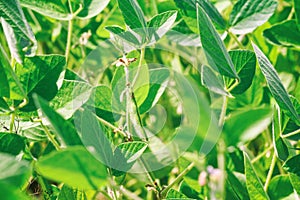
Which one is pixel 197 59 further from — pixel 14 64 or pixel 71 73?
pixel 14 64

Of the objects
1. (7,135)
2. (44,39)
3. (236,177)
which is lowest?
(236,177)

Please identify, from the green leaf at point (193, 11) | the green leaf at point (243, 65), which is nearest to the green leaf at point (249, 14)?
the green leaf at point (193, 11)

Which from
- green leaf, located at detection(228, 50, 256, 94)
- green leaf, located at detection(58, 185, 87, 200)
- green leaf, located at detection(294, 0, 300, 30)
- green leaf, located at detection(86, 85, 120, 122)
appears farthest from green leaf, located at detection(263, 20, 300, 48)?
green leaf, located at detection(58, 185, 87, 200)

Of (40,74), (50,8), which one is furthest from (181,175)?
(50,8)

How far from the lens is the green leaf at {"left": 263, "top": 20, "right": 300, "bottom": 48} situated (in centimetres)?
88

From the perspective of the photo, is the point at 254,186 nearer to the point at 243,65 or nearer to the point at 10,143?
the point at 243,65

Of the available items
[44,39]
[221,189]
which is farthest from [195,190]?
→ [44,39]

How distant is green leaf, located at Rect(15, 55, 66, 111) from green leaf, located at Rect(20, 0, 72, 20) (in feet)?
0.55

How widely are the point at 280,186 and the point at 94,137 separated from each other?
307 millimetres

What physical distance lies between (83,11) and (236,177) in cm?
30

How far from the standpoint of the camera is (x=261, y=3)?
809 millimetres

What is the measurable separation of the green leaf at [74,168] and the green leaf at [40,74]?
158 millimetres

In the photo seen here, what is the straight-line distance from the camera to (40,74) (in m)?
0.60

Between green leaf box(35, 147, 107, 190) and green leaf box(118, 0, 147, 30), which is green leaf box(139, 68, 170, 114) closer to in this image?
green leaf box(118, 0, 147, 30)
